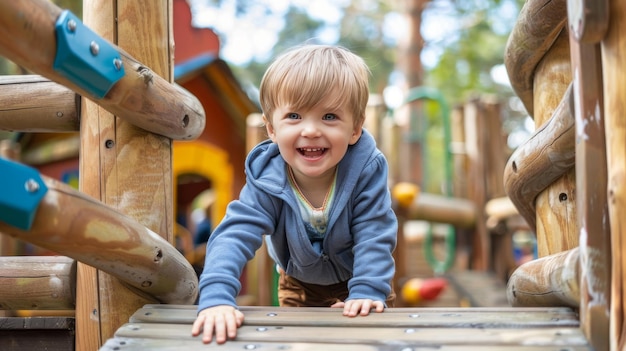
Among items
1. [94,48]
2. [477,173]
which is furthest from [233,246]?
[477,173]

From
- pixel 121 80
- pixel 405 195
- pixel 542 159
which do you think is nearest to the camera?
pixel 121 80

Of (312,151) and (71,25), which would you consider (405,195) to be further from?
(71,25)

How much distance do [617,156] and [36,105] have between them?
5.42 ft

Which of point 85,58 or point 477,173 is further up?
point 477,173

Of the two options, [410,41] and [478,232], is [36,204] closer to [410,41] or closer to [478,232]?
[478,232]

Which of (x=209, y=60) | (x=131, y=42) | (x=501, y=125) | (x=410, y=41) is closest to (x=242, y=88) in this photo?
(x=209, y=60)

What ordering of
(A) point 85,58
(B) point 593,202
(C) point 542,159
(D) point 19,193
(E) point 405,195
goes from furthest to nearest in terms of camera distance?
(E) point 405,195 < (C) point 542,159 < (A) point 85,58 < (B) point 593,202 < (D) point 19,193

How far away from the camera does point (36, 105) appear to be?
2205 millimetres

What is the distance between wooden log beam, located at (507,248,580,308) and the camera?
5.35 ft

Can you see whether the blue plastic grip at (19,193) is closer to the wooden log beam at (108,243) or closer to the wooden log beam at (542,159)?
the wooden log beam at (108,243)

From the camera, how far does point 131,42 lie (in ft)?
7.17

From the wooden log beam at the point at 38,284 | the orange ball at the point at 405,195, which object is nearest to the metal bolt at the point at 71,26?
the wooden log beam at the point at 38,284

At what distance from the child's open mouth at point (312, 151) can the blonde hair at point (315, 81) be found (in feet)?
0.42

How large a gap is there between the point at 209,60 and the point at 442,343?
622cm
